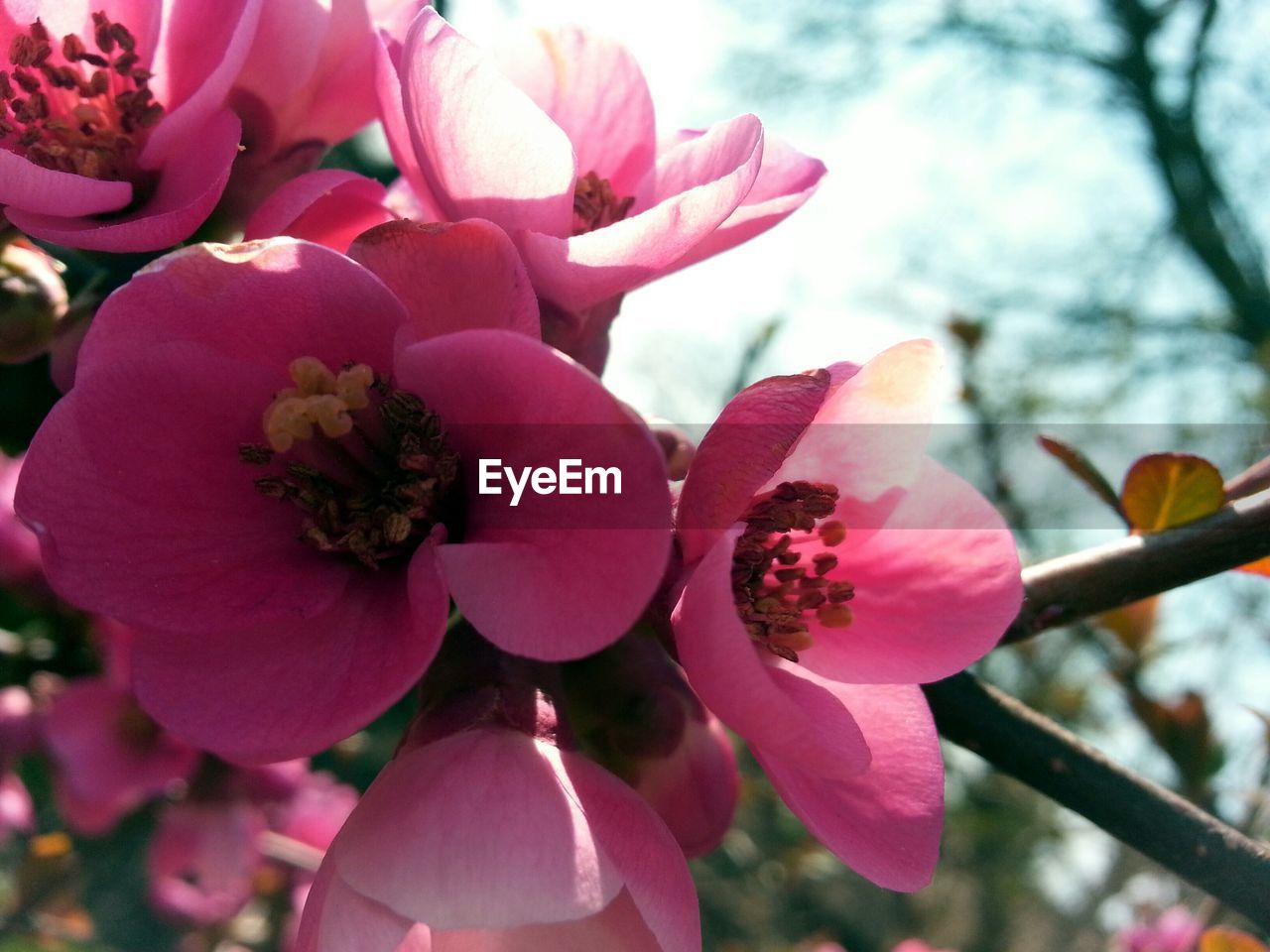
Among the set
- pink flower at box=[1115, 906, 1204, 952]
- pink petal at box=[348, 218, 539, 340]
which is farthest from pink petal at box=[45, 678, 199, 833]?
pink flower at box=[1115, 906, 1204, 952]

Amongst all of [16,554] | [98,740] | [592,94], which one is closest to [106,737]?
[98,740]

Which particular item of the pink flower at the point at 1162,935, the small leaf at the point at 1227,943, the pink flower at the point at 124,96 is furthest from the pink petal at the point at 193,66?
the pink flower at the point at 1162,935

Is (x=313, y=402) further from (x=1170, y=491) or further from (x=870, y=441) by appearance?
(x=1170, y=491)

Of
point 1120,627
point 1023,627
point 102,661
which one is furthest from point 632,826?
point 102,661

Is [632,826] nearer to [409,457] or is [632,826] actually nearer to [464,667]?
[464,667]

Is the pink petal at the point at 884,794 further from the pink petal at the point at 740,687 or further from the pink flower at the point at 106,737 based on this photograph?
the pink flower at the point at 106,737
